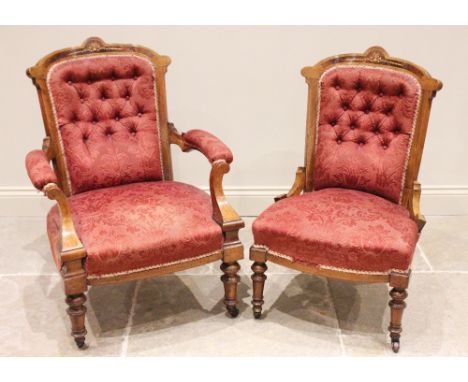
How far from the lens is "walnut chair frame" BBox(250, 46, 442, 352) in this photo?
2.17 meters

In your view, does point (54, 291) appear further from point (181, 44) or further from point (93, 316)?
point (181, 44)

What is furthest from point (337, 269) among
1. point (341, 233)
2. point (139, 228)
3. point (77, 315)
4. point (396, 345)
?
point (77, 315)

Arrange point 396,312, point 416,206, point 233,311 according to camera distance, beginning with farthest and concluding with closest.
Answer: point 233,311 → point 416,206 → point 396,312

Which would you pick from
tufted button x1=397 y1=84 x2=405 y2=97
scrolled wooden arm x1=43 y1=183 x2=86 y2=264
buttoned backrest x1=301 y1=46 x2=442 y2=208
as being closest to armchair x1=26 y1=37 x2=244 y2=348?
scrolled wooden arm x1=43 y1=183 x2=86 y2=264

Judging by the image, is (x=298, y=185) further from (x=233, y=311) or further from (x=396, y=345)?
(x=396, y=345)

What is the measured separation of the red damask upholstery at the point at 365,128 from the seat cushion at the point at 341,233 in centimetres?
13

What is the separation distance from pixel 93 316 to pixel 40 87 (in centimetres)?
102

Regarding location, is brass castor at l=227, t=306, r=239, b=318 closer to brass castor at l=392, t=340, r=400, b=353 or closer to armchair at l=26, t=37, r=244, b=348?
armchair at l=26, t=37, r=244, b=348

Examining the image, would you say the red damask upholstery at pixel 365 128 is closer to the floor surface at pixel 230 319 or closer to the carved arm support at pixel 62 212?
the floor surface at pixel 230 319

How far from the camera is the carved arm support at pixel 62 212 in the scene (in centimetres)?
204

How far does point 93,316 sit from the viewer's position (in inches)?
97.8

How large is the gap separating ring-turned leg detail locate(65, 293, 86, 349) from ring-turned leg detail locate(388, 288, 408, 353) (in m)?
1.20

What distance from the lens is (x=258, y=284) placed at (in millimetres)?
2379

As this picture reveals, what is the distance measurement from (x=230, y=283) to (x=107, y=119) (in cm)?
92
